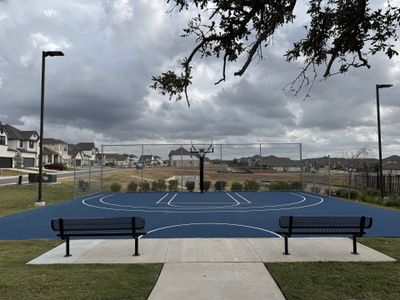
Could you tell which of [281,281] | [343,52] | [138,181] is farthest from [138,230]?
[138,181]

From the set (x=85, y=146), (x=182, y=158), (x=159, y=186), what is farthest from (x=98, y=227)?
(x=85, y=146)

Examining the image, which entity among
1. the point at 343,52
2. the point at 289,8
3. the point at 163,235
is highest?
the point at 289,8

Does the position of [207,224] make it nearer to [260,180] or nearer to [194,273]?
[194,273]

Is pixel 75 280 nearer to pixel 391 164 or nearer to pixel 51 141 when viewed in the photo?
pixel 391 164

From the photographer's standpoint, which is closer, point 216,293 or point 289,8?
point 289,8

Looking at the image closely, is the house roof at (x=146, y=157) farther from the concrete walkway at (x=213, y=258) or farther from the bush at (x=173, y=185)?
the concrete walkway at (x=213, y=258)

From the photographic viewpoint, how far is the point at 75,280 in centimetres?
623

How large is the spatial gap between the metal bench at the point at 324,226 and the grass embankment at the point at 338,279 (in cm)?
82

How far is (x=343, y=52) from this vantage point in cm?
569

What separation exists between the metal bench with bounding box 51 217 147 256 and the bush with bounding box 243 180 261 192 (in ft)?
70.2

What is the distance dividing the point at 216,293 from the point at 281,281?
1.13 m

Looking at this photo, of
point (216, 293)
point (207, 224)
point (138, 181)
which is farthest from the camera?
point (138, 181)

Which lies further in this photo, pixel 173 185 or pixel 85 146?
pixel 85 146

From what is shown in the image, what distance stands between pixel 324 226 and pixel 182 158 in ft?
71.1
